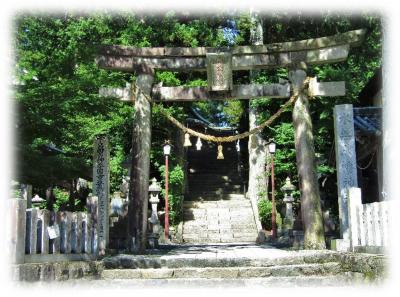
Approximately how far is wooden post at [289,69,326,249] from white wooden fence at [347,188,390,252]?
2.52 m

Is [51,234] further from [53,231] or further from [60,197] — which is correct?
[60,197]

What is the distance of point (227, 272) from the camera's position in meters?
8.24

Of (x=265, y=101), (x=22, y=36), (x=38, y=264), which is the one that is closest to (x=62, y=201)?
(x=265, y=101)

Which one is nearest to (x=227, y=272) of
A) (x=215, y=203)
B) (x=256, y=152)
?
(x=256, y=152)

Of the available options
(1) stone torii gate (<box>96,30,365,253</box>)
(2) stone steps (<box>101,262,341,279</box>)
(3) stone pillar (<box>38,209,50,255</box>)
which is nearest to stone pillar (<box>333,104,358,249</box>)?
(1) stone torii gate (<box>96,30,365,253</box>)

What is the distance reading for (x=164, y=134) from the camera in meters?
23.2

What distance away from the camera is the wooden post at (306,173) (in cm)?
1128

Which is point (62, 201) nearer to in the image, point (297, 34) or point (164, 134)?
point (164, 134)

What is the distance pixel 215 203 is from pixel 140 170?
41.1ft

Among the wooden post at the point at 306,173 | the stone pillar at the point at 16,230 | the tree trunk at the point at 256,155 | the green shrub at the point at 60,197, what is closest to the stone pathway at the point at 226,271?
the stone pillar at the point at 16,230

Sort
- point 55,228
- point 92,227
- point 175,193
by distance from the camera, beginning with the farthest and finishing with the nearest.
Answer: point 175,193 → point 92,227 → point 55,228

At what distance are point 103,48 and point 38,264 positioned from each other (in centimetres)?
700

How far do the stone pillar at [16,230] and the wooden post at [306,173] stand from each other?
23.5 feet

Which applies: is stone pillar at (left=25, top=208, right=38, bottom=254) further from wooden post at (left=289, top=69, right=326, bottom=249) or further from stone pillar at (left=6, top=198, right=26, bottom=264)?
wooden post at (left=289, top=69, right=326, bottom=249)
